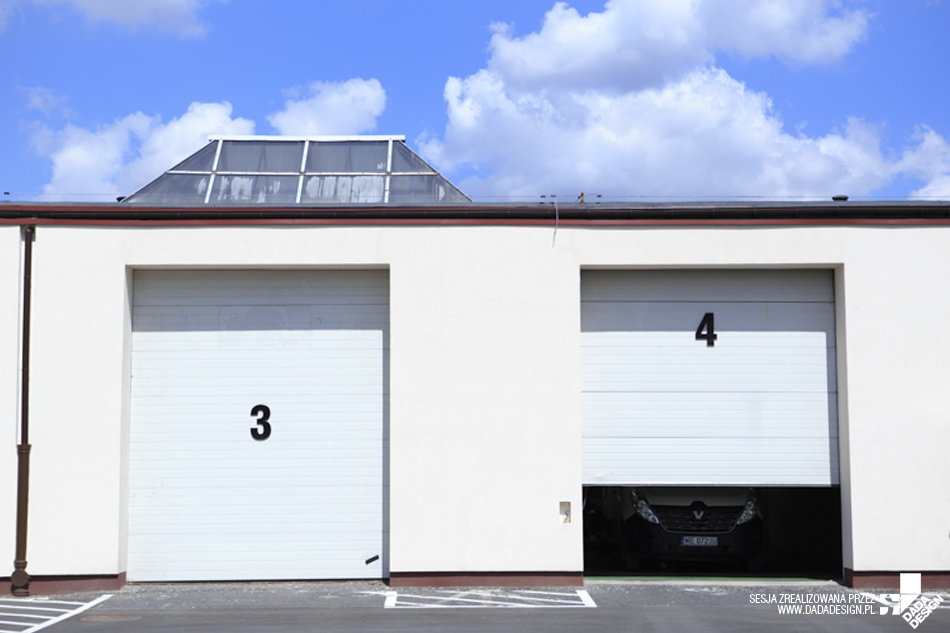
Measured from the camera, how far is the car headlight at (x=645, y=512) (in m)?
11.9

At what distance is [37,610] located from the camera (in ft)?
31.5

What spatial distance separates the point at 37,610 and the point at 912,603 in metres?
9.77

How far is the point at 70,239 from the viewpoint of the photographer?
35.2 ft

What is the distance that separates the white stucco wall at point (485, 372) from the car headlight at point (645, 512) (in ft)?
5.72

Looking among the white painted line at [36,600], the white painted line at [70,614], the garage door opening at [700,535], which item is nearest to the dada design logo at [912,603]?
the garage door opening at [700,535]

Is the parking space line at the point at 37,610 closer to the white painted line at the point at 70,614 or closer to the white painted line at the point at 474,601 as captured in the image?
the white painted line at the point at 70,614

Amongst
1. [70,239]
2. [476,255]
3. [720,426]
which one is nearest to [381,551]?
[476,255]

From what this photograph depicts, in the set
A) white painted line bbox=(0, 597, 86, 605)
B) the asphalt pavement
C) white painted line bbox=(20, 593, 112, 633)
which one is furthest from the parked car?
white painted line bbox=(0, 597, 86, 605)

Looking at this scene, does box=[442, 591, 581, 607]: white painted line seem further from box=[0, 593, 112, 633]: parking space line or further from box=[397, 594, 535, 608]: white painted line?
box=[0, 593, 112, 633]: parking space line

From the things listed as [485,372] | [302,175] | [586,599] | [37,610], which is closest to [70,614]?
[37,610]

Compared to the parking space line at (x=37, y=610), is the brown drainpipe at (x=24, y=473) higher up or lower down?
higher up

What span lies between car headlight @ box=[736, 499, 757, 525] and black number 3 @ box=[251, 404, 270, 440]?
6.43 meters

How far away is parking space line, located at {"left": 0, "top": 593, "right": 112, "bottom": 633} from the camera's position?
29.3ft

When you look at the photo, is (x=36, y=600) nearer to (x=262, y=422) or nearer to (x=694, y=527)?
(x=262, y=422)
